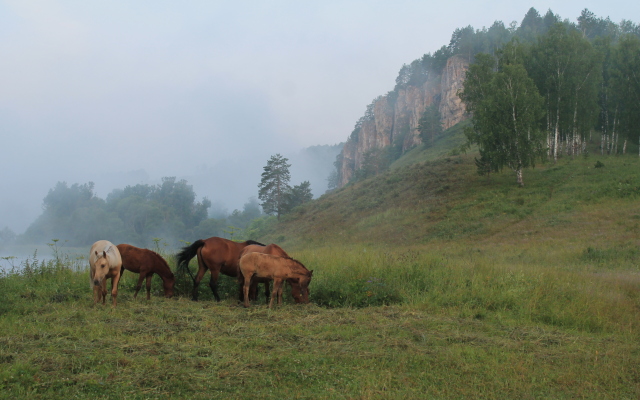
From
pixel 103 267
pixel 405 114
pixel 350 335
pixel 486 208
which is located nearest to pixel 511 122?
pixel 486 208

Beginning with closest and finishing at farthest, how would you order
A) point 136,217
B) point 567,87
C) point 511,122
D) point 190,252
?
point 190,252 → point 511,122 → point 567,87 → point 136,217

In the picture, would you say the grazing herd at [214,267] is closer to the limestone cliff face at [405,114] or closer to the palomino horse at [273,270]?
the palomino horse at [273,270]

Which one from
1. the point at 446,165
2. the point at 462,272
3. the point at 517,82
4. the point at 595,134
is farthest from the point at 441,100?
the point at 462,272

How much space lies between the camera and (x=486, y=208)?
31094 millimetres

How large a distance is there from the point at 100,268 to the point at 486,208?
28.2 metres

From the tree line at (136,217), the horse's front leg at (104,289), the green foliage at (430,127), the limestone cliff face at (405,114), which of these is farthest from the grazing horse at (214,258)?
the green foliage at (430,127)

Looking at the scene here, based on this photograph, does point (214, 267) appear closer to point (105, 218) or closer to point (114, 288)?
point (114, 288)

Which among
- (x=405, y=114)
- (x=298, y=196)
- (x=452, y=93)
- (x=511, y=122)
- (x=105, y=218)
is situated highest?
(x=405, y=114)

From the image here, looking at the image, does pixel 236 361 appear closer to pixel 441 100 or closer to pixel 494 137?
pixel 494 137

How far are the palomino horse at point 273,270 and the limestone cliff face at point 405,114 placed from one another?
77865 millimetres

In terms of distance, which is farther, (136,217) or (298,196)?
(136,217)

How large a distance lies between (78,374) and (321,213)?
152ft

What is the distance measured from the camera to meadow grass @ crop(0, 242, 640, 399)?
454cm

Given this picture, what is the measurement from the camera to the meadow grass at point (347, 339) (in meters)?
4.54
